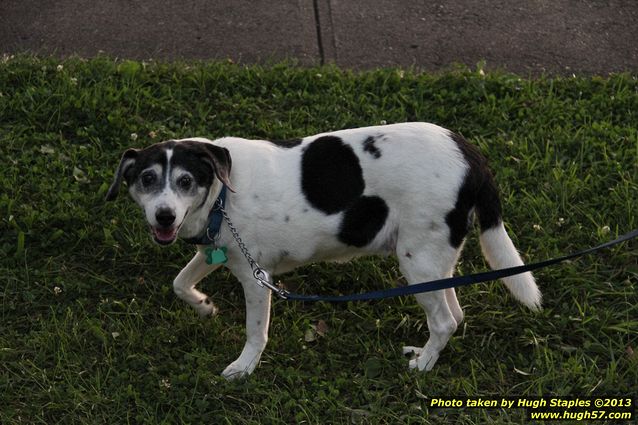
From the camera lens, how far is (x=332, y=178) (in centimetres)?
426

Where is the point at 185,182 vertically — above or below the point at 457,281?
above

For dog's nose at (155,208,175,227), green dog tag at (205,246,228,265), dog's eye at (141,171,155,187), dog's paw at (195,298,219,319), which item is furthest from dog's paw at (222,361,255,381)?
dog's eye at (141,171,155,187)

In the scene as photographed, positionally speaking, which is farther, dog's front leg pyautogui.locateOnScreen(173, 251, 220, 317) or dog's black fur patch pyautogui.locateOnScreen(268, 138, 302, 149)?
dog's front leg pyautogui.locateOnScreen(173, 251, 220, 317)

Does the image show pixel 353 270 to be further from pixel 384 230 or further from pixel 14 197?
pixel 14 197

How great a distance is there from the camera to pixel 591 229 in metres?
5.25

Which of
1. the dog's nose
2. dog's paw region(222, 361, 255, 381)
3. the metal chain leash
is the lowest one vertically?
dog's paw region(222, 361, 255, 381)

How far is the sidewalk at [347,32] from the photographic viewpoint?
6.83m

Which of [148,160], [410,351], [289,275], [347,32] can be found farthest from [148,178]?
[347,32]

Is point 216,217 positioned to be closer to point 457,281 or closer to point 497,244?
point 457,281

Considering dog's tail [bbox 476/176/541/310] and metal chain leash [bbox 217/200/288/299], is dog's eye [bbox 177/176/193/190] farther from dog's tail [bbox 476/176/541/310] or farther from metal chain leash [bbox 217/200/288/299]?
dog's tail [bbox 476/176/541/310]

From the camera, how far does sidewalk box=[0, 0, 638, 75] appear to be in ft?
22.4

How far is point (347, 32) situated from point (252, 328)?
3.38 metres

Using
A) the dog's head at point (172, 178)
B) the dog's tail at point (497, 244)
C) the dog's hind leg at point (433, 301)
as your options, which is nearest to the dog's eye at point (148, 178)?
the dog's head at point (172, 178)

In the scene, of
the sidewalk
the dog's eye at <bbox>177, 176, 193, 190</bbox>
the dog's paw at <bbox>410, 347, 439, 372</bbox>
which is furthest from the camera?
the sidewalk
